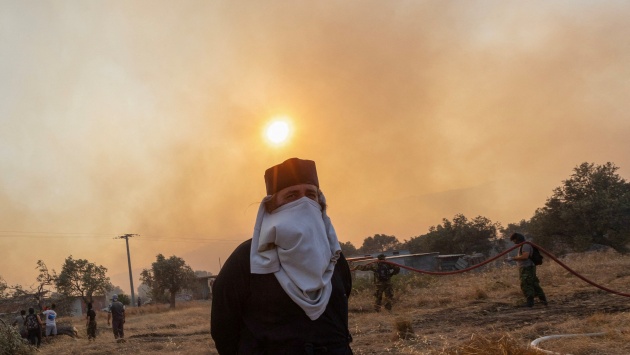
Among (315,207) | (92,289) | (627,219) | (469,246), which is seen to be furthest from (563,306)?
(92,289)

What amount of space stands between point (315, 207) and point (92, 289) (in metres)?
71.9

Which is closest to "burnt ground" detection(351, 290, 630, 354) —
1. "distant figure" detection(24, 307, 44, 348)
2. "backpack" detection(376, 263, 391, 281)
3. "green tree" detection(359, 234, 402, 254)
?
"backpack" detection(376, 263, 391, 281)

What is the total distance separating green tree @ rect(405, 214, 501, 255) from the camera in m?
57.3

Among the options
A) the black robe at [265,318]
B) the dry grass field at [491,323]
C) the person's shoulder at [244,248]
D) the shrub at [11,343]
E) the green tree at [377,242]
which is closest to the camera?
the black robe at [265,318]

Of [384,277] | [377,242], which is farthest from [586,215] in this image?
[377,242]

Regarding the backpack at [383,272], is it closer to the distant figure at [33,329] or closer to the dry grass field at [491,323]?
the dry grass field at [491,323]

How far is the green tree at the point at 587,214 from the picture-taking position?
38.5 m

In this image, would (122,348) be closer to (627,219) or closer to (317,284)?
(317,284)

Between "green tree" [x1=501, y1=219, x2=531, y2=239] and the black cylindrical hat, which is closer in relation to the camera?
the black cylindrical hat

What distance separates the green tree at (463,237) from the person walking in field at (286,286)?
56.7 meters

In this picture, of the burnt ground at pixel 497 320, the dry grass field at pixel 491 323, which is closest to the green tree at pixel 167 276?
the dry grass field at pixel 491 323

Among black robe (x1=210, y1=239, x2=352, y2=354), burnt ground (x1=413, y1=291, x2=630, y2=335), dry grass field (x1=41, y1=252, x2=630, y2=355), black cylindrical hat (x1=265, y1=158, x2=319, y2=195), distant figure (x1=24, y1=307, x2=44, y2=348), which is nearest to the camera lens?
black robe (x1=210, y1=239, x2=352, y2=354)

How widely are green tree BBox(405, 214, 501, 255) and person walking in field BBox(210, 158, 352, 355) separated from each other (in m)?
56.7

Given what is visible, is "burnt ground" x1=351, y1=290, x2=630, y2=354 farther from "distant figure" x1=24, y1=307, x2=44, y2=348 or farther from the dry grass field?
"distant figure" x1=24, y1=307, x2=44, y2=348
